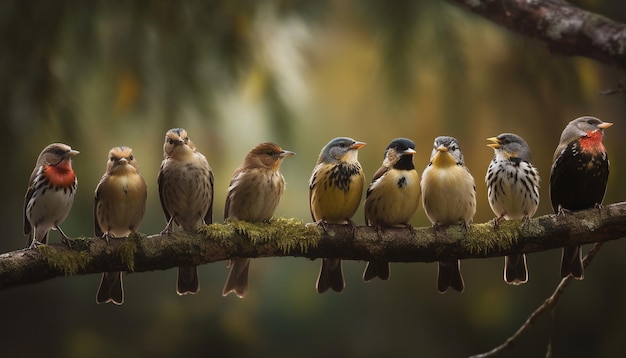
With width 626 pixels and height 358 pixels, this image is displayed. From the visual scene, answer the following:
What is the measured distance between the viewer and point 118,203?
4270mm

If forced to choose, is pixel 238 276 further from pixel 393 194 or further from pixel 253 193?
pixel 393 194

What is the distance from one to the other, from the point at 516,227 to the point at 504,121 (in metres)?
1.67

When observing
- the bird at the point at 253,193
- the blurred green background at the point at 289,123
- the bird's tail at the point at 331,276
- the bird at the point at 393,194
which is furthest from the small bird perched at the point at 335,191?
the blurred green background at the point at 289,123

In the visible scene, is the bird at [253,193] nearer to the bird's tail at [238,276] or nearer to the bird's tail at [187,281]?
the bird's tail at [238,276]

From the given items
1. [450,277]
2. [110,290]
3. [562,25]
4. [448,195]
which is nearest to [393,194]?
[448,195]

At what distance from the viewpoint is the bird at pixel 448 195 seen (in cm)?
444

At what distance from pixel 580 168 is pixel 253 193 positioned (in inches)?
67.8

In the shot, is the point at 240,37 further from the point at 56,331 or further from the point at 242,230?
the point at 56,331

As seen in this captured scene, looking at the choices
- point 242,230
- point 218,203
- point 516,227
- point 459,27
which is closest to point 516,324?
point 218,203

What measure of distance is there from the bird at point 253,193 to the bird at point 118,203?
0.47 meters

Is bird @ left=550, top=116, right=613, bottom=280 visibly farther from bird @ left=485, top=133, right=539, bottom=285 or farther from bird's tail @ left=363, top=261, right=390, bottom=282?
bird's tail @ left=363, top=261, right=390, bottom=282

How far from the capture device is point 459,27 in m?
5.48

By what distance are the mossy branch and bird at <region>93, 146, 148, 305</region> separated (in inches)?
17.3

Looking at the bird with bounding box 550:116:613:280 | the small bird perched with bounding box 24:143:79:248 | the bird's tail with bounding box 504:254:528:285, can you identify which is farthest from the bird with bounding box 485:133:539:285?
the small bird perched with bounding box 24:143:79:248
